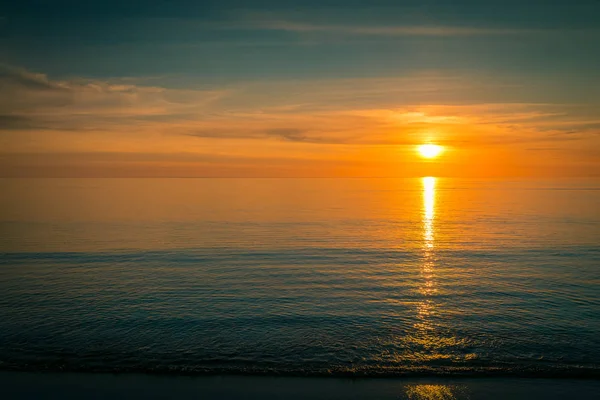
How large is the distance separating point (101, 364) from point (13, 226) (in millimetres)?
51321

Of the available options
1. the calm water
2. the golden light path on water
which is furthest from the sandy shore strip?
the calm water

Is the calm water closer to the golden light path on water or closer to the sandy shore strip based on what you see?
the golden light path on water

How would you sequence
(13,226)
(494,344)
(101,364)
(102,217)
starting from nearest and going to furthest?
1. (101,364)
2. (494,344)
3. (13,226)
4. (102,217)

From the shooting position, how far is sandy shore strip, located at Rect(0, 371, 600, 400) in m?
14.7

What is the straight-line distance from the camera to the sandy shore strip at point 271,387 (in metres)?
14.7

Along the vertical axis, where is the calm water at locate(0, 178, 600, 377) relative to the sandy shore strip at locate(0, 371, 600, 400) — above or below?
above

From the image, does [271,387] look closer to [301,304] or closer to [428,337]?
[428,337]

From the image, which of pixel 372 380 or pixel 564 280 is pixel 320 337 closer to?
pixel 372 380

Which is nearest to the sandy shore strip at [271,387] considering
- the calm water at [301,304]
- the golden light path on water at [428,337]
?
the golden light path on water at [428,337]

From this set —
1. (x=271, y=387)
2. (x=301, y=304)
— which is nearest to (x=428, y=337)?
(x=301, y=304)

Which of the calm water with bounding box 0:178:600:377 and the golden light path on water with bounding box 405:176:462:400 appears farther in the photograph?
the calm water with bounding box 0:178:600:377

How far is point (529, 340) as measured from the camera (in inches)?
774

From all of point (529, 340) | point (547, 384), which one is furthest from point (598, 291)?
point (547, 384)

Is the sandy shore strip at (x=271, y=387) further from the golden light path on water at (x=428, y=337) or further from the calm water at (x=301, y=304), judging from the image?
the calm water at (x=301, y=304)
